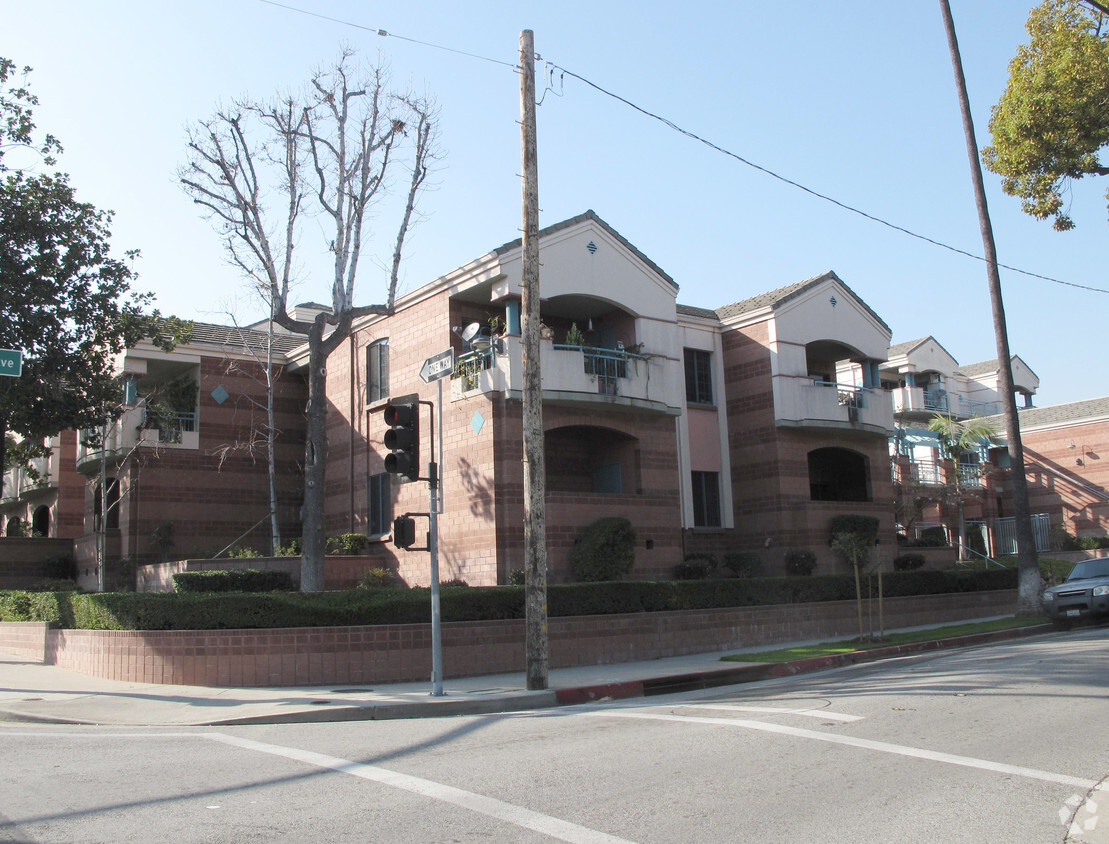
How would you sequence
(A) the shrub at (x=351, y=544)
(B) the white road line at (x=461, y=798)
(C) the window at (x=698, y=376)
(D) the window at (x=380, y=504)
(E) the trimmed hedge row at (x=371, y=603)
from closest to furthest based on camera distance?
(B) the white road line at (x=461, y=798) → (E) the trimmed hedge row at (x=371, y=603) → (A) the shrub at (x=351, y=544) → (D) the window at (x=380, y=504) → (C) the window at (x=698, y=376)

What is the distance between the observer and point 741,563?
2345 cm

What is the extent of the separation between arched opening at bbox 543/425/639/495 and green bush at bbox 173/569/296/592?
6423mm

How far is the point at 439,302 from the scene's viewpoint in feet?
72.2

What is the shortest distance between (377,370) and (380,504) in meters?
3.44

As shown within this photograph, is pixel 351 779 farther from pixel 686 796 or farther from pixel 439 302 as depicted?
pixel 439 302

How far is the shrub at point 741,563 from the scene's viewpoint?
76.9ft

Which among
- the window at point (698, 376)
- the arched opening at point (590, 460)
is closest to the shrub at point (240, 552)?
the arched opening at point (590, 460)

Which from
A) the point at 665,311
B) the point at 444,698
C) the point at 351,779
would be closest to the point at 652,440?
the point at 665,311

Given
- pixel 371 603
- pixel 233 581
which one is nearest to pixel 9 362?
pixel 371 603

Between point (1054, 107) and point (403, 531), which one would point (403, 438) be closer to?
point (403, 531)

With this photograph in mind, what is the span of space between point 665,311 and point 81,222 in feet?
43.5

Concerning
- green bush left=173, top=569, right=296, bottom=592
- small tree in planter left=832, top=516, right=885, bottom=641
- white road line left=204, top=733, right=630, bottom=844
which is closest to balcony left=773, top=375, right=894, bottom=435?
small tree in planter left=832, top=516, right=885, bottom=641

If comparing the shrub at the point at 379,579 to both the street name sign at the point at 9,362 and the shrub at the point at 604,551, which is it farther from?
the street name sign at the point at 9,362

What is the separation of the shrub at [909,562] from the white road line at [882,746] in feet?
57.9
